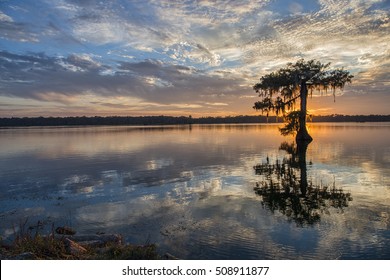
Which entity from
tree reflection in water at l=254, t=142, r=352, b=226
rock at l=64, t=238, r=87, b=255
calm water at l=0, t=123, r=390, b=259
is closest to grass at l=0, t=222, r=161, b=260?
rock at l=64, t=238, r=87, b=255

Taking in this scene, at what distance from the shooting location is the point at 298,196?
1527 cm

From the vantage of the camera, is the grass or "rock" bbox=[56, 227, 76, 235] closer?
the grass

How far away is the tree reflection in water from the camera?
12.6m

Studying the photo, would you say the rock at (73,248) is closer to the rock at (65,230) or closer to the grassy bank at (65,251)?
the grassy bank at (65,251)

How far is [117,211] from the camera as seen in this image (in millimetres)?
13336

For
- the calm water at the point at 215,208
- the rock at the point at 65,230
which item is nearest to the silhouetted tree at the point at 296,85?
the calm water at the point at 215,208

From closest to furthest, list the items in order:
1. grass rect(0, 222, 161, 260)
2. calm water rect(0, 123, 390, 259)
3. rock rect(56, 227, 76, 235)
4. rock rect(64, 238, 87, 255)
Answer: grass rect(0, 222, 161, 260) → rock rect(64, 238, 87, 255) → calm water rect(0, 123, 390, 259) → rock rect(56, 227, 76, 235)

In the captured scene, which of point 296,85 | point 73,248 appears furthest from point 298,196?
point 296,85

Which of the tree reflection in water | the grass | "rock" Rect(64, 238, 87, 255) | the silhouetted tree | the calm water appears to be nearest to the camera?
the grass

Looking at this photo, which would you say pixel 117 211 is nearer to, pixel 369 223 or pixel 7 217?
pixel 7 217

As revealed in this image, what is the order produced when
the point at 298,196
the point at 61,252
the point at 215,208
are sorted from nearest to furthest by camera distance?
the point at 61,252, the point at 215,208, the point at 298,196

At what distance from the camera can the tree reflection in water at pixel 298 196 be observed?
12555 millimetres

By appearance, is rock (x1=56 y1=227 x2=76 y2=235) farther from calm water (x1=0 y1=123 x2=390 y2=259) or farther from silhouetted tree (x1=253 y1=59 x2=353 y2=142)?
silhouetted tree (x1=253 y1=59 x2=353 y2=142)

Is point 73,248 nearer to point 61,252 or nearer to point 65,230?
point 61,252
